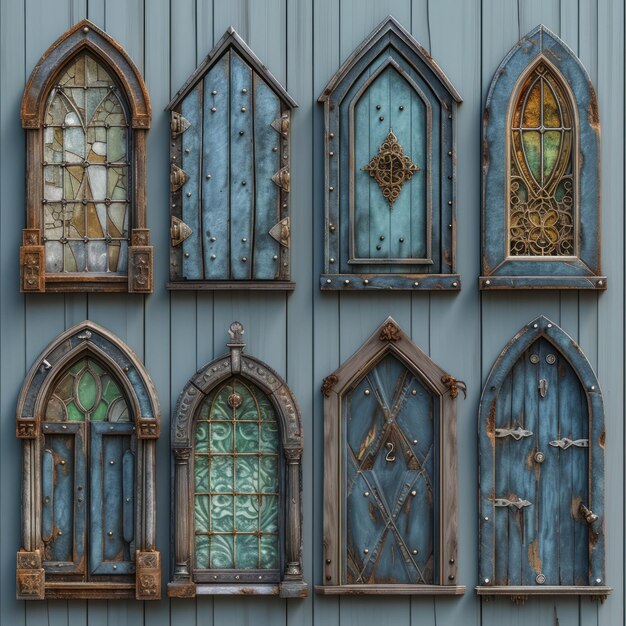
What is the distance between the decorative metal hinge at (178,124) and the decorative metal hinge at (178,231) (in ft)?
1.27

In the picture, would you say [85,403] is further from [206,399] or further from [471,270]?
[471,270]

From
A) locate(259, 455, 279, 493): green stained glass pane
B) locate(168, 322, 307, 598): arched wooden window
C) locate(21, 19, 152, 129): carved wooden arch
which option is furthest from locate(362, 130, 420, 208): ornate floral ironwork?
locate(259, 455, 279, 493): green stained glass pane

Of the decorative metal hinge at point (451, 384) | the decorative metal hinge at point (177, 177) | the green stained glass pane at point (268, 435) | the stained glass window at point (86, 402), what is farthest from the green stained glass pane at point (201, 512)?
the decorative metal hinge at point (177, 177)

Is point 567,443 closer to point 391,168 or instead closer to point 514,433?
point 514,433

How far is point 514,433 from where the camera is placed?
5.27 metres

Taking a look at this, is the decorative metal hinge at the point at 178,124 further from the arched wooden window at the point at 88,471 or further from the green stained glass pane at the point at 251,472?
the green stained glass pane at the point at 251,472

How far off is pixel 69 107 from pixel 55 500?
183 centimetres

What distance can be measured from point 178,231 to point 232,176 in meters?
0.36

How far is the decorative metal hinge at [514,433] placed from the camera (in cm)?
527

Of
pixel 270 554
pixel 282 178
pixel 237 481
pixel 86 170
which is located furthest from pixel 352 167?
pixel 270 554

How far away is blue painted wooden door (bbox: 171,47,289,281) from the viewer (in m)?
5.25

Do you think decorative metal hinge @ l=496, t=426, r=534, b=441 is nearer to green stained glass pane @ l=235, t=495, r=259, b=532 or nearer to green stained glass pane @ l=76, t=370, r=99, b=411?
green stained glass pane @ l=235, t=495, r=259, b=532

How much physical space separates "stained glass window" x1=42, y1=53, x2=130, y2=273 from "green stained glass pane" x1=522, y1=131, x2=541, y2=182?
1859 mm

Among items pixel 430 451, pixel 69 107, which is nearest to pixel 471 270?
pixel 430 451
